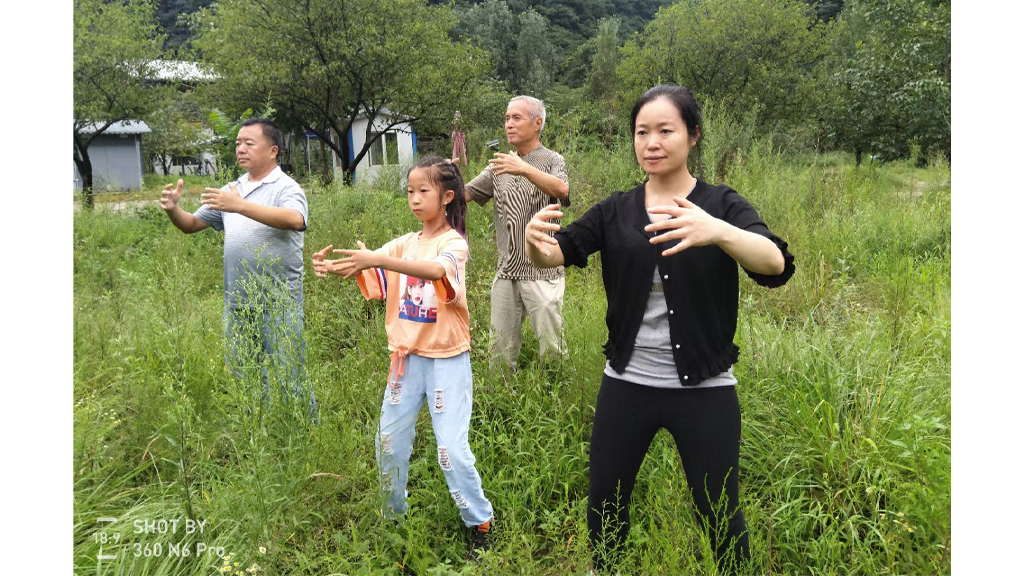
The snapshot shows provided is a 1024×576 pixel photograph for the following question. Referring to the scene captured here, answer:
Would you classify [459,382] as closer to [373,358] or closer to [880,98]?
[373,358]

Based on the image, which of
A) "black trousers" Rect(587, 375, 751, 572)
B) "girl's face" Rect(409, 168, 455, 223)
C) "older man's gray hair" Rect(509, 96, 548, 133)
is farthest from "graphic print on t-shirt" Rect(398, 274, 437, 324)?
"older man's gray hair" Rect(509, 96, 548, 133)

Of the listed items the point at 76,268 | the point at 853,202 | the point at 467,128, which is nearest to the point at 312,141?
the point at 467,128

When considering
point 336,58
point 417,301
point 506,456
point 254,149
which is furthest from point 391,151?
point 417,301

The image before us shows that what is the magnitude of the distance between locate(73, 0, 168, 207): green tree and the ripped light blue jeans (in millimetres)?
16282

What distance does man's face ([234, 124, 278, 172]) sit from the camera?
3256 millimetres

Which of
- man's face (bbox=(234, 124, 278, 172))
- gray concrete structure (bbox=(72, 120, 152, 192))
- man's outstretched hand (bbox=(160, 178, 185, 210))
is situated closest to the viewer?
man's outstretched hand (bbox=(160, 178, 185, 210))

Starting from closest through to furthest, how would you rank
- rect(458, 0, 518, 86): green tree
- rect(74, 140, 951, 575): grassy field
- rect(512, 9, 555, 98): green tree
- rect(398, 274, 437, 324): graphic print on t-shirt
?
rect(74, 140, 951, 575): grassy field
rect(398, 274, 437, 324): graphic print on t-shirt
rect(512, 9, 555, 98): green tree
rect(458, 0, 518, 86): green tree

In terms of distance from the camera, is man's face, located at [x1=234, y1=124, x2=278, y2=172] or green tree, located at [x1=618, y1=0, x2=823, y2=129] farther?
green tree, located at [x1=618, y1=0, x2=823, y2=129]

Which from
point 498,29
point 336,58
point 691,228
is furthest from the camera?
point 498,29

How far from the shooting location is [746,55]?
65.4 ft

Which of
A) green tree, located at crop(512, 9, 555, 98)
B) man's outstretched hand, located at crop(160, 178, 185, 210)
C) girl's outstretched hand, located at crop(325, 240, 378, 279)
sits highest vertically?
green tree, located at crop(512, 9, 555, 98)

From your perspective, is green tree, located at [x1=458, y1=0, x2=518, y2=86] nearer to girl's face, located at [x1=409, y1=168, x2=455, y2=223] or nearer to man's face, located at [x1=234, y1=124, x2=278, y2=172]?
man's face, located at [x1=234, y1=124, x2=278, y2=172]

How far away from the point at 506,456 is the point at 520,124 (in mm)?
1775

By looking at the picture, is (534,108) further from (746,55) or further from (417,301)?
(746,55)
